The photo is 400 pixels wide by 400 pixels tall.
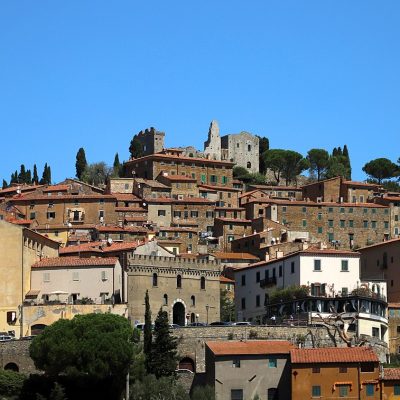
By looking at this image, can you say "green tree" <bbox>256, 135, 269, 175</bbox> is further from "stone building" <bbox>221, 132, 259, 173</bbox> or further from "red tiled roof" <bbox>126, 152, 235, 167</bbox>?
"red tiled roof" <bbox>126, 152, 235, 167</bbox>

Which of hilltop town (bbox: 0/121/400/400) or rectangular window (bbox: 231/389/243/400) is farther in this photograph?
hilltop town (bbox: 0/121/400/400)

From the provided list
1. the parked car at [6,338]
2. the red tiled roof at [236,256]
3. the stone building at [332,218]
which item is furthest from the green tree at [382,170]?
the parked car at [6,338]

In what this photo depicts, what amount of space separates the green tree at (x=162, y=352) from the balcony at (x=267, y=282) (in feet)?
61.1

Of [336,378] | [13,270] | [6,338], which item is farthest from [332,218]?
[336,378]

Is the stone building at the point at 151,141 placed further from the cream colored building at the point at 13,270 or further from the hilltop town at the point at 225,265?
the cream colored building at the point at 13,270

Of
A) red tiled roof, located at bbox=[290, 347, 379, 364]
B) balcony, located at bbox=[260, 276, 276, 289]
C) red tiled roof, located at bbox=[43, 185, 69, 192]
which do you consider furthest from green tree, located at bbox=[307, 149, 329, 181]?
red tiled roof, located at bbox=[290, 347, 379, 364]

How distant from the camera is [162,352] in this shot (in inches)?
3041

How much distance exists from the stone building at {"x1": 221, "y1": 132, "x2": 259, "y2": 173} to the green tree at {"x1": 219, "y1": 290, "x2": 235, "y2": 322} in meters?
64.9

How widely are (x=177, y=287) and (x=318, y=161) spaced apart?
74.9 m

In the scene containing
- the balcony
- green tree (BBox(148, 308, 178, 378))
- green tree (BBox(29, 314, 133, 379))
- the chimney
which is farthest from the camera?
the chimney

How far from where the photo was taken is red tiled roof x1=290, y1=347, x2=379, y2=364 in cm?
7244

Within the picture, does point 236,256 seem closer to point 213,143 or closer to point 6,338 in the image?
point 6,338

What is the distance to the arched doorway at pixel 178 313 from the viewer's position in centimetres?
9294

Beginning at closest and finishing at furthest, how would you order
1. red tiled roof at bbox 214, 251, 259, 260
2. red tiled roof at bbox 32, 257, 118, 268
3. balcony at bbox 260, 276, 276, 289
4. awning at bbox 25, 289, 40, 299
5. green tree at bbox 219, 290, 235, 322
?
awning at bbox 25, 289, 40, 299 → red tiled roof at bbox 32, 257, 118, 268 → balcony at bbox 260, 276, 276, 289 → green tree at bbox 219, 290, 235, 322 → red tiled roof at bbox 214, 251, 259, 260
